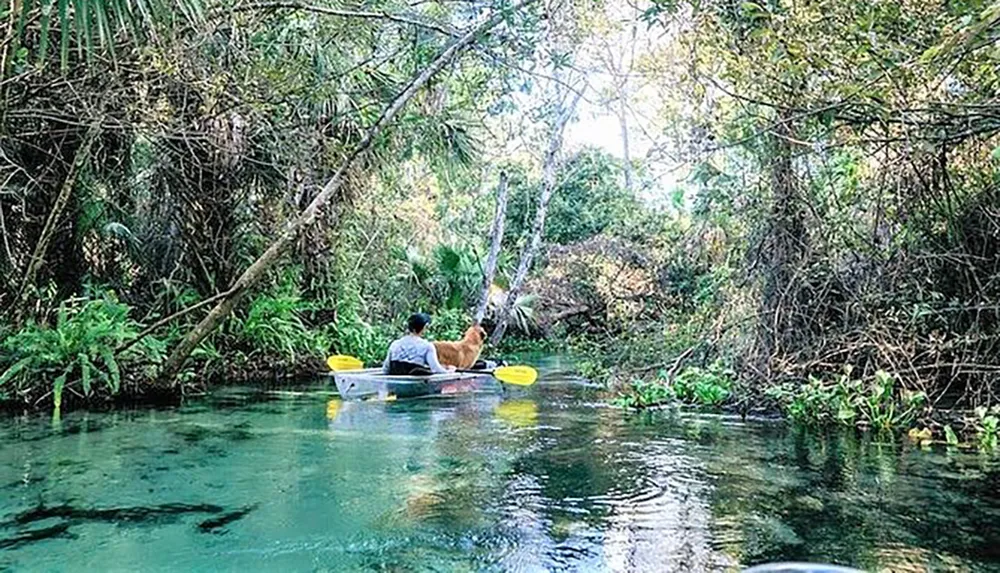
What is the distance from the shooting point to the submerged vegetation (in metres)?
6.00

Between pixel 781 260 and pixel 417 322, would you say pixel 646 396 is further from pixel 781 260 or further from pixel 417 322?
pixel 417 322

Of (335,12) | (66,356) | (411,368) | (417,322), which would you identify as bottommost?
(411,368)

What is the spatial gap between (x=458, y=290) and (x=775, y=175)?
9.11 metres

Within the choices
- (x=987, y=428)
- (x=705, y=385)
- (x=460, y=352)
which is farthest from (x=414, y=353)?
(x=987, y=428)

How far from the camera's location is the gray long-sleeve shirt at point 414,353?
376 inches

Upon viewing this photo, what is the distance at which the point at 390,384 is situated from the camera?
933 centimetres

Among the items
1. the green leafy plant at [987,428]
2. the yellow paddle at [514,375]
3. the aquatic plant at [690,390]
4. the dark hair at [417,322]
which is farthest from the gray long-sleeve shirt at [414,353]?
the green leafy plant at [987,428]

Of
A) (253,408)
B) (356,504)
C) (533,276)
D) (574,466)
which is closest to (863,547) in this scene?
(574,466)

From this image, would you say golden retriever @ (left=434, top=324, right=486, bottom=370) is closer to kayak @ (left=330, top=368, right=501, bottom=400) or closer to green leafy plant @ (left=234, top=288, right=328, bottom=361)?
kayak @ (left=330, top=368, right=501, bottom=400)

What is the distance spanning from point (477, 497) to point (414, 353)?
188 inches

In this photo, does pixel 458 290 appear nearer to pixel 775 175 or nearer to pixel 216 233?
pixel 216 233

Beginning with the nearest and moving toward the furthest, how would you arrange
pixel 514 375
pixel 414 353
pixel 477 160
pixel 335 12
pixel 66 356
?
pixel 335 12, pixel 66 356, pixel 414 353, pixel 514 375, pixel 477 160

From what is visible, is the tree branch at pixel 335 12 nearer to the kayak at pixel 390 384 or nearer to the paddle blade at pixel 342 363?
the kayak at pixel 390 384

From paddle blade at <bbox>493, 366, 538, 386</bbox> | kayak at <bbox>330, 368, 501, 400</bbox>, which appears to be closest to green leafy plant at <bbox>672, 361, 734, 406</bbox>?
paddle blade at <bbox>493, 366, 538, 386</bbox>
